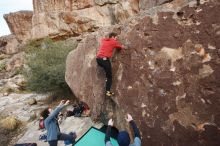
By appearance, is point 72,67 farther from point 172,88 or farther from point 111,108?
point 172,88

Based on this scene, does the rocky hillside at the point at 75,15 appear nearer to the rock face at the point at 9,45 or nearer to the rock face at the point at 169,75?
the rock face at the point at 9,45

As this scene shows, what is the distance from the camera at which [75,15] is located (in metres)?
26.5

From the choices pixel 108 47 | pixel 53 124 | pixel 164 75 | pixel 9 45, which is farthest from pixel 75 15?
pixel 164 75

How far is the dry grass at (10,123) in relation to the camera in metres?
12.7

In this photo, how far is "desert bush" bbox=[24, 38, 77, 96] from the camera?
14.5 m

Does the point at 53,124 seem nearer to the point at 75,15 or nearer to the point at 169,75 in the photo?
the point at 169,75

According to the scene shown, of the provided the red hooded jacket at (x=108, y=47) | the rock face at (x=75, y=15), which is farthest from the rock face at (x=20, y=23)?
the red hooded jacket at (x=108, y=47)

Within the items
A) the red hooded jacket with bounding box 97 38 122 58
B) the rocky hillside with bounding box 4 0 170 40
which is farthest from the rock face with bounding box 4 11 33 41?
the red hooded jacket with bounding box 97 38 122 58

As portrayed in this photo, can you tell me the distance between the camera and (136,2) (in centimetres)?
2456

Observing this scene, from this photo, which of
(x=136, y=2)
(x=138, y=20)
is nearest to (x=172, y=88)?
(x=138, y=20)

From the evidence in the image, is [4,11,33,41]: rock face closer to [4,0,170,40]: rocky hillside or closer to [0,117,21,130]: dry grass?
[4,0,170,40]: rocky hillside

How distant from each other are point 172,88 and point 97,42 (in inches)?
117

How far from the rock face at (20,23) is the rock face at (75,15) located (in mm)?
4889

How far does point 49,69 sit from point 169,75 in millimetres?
8240
